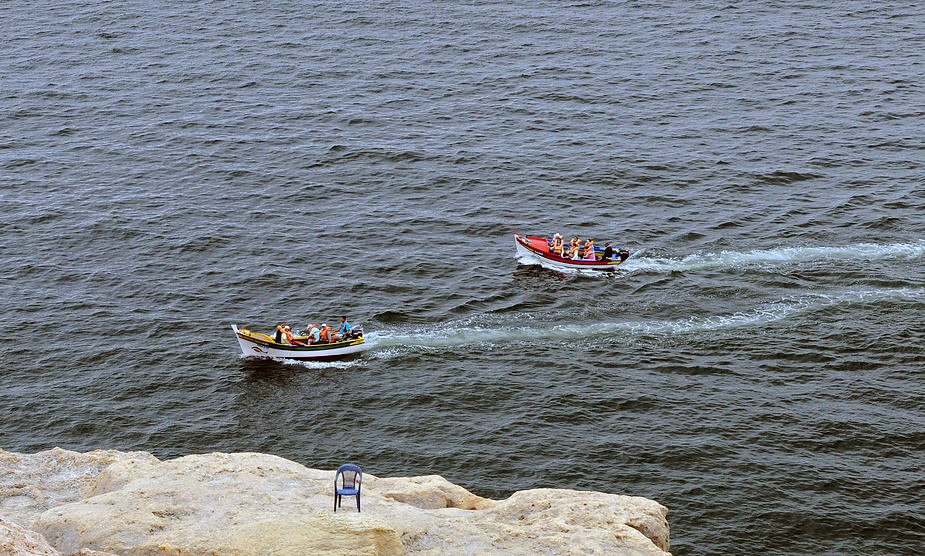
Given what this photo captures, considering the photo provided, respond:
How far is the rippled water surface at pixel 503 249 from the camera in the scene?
42.4 meters

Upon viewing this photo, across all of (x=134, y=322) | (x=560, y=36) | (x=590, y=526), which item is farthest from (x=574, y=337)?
(x=560, y=36)

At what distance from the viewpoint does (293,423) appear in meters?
45.6

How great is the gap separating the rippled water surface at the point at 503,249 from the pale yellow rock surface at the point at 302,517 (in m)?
13.3

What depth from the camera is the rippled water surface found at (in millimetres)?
42438

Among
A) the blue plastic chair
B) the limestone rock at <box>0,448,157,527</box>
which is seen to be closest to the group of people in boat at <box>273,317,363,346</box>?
the limestone rock at <box>0,448,157,527</box>

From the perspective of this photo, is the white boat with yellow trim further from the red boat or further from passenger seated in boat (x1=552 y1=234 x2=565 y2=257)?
passenger seated in boat (x1=552 y1=234 x2=565 y2=257)

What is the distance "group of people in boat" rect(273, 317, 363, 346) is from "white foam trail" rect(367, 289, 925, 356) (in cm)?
158

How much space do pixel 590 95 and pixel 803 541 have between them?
58.7m

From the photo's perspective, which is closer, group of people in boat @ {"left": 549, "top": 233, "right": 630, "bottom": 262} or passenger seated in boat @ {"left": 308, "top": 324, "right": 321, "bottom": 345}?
passenger seated in boat @ {"left": 308, "top": 324, "right": 321, "bottom": 345}

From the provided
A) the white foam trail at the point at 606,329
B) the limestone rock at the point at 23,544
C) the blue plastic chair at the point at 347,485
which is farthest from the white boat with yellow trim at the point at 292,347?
the limestone rock at the point at 23,544

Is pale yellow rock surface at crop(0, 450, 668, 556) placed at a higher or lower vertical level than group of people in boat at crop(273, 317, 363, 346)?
higher

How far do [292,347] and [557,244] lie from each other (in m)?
19.2

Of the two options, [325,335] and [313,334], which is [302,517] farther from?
[313,334]

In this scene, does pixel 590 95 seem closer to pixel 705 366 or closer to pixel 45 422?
pixel 705 366
